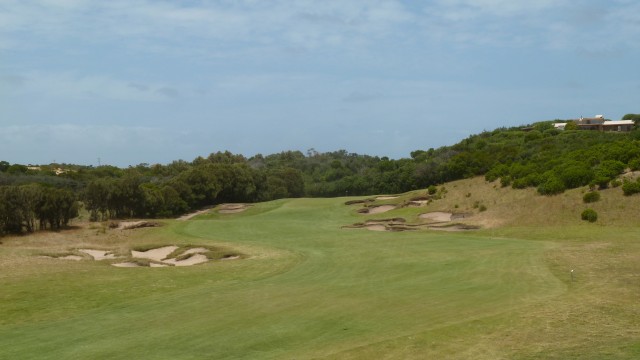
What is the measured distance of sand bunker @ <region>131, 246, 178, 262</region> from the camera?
31.9 m

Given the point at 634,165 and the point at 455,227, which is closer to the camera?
the point at 455,227

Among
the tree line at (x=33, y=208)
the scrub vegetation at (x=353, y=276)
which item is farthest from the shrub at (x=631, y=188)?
the tree line at (x=33, y=208)

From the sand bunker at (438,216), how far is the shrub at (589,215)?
34.0ft

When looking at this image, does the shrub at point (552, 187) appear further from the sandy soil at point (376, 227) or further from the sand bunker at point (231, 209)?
the sand bunker at point (231, 209)

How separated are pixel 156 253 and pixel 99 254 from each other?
9.77 feet

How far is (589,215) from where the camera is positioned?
35.1 metres

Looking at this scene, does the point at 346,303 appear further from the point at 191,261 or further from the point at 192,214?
the point at 192,214

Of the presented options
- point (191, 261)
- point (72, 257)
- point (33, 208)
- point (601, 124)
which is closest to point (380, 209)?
point (191, 261)

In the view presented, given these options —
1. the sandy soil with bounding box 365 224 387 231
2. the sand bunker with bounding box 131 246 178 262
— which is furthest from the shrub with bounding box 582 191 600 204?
the sand bunker with bounding box 131 246 178 262

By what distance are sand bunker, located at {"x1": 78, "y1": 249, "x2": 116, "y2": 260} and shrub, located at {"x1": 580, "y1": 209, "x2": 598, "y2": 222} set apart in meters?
26.3

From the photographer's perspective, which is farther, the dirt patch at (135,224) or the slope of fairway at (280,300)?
the dirt patch at (135,224)

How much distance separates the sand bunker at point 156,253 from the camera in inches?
1257

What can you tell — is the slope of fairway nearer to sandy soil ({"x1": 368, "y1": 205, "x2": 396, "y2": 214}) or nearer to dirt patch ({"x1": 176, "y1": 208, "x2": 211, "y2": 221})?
sandy soil ({"x1": 368, "y1": 205, "x2": 396, "y2": 214})

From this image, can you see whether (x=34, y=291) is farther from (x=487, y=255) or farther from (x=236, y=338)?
(x=487, y=255)
